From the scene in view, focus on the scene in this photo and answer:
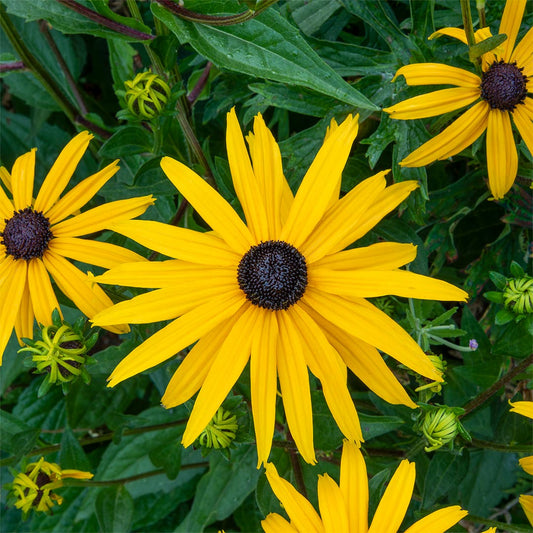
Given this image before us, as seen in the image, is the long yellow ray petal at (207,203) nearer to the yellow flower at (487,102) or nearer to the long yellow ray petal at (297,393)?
the long yellow ray petal at (297,393)

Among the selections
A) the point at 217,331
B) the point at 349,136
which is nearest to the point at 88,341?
the point at 217,331

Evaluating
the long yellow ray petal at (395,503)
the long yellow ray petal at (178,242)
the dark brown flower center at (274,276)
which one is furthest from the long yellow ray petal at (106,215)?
the long yellow ray petal at (395,503)

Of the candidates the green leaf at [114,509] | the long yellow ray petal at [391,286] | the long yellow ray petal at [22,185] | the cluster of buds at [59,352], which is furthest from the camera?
the green leaf at [114,509]

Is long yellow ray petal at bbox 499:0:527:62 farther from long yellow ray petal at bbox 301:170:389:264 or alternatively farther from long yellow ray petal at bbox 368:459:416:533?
long yellow ray petal at bbox 368:459:416:533

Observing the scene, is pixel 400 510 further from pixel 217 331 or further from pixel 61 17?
pixel 61 17

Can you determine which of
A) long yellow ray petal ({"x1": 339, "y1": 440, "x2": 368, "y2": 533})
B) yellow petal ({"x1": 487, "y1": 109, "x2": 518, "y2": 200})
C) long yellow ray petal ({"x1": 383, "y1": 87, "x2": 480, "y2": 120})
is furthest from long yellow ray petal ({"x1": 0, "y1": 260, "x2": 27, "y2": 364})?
yellow petal ({"x1": 487, "y1": 109, "x2": 518, "y2": 200})

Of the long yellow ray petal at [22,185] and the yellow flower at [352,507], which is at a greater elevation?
the long yellow ray petal at [22,185]
